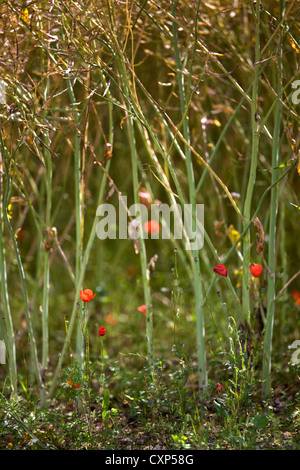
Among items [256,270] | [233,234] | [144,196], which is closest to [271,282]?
[256,270]

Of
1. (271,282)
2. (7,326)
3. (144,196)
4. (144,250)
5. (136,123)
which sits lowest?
(7,326)

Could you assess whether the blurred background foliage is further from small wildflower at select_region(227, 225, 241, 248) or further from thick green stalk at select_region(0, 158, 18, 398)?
thick green stalk at select_region(0, 158, 18, 398)

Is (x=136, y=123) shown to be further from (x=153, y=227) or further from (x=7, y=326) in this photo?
(x=7, y=326)

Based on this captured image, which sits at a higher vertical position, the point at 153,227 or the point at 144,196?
the point at 144,196

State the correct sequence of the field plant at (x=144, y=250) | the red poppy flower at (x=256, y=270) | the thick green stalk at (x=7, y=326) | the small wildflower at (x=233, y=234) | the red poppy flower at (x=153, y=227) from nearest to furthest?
the field plant at (x=144, y=250)
the red poppy flower at (x=256, y=270)
the thick green stalk at (x=7, y=326)
the small wildflower at (x=233, y=234)
the red poppy flower at (x=153, y=227)

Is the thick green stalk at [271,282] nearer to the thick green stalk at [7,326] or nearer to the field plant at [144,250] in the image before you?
the field plant at [144,250]

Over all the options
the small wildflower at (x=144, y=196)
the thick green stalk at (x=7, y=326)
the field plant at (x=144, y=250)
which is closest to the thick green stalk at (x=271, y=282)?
the field plant at (x=144, y=250)

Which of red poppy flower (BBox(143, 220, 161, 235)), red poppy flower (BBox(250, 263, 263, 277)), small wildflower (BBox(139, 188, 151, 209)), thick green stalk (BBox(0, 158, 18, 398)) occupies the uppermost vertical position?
small wildflower (BBox(139, 188, 151, 209))

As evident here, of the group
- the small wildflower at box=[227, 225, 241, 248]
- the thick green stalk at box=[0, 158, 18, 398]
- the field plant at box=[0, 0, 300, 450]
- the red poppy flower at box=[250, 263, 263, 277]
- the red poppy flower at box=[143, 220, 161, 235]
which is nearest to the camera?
the field plant at box=[0, 0, 300, 450]

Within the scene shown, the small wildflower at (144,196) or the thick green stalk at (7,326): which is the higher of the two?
the small wildflower at (144,196)

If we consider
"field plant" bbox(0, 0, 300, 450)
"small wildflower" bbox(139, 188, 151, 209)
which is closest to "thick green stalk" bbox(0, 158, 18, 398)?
"field plant" bbox(0, 0, 300, 450)

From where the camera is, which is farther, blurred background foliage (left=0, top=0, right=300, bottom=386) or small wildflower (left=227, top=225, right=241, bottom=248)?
small wildflower (left=227, top=225, right=241, bottom=248)

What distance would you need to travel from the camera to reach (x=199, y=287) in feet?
6.10

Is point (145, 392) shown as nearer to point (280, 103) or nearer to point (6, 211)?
point (6, 211)
